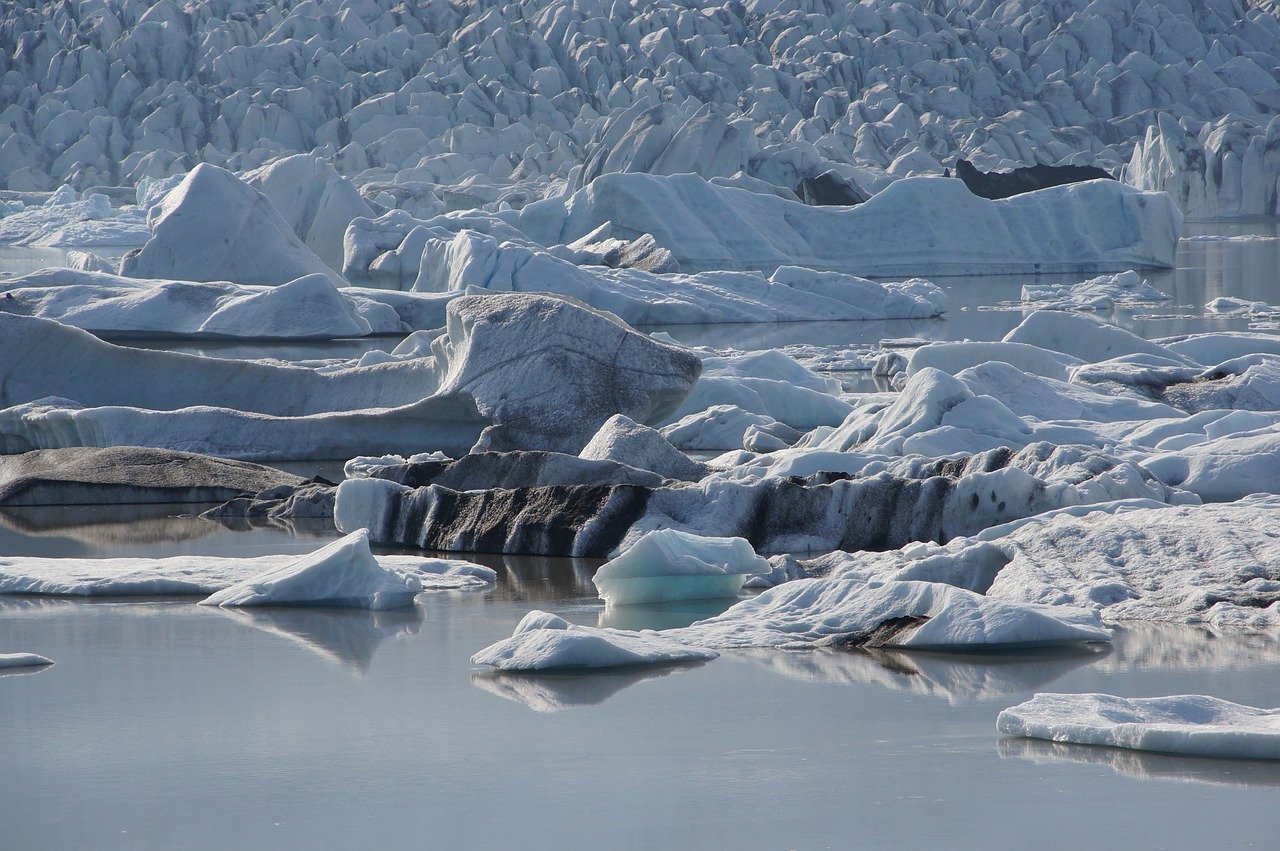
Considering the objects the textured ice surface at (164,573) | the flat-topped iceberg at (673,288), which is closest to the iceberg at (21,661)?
the textured ice surface at (164,573)

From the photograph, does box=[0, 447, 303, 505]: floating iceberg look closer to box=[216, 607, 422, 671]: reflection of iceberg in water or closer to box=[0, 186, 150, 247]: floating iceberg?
box=[216, 607, 422, 671]: reflection of iceberg in water

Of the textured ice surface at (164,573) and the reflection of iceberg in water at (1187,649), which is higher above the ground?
the textured ice surface at (164,573)

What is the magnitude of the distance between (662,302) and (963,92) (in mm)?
34850

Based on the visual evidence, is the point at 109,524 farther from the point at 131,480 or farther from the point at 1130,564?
the point at 1130,564

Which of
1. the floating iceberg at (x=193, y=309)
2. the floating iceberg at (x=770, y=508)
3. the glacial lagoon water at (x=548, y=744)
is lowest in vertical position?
the glacial lagoon water at (x=548, y=744)

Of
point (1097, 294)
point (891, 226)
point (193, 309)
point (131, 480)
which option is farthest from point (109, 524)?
point (891, 226)

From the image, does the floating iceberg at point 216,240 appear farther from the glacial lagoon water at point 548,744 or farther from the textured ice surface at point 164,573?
the glacial lagoon water at point 548,744

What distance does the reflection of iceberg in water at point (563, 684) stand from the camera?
2961 mm

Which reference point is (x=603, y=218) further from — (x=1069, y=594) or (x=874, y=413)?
(x=1069, y=594)

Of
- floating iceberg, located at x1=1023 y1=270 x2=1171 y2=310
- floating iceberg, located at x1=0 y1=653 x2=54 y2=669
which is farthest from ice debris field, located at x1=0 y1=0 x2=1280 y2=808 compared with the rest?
floating iceberg, located at x1=1023 y1=270 x2=1171 y2=310

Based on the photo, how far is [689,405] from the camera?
8344mm

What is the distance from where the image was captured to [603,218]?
2091 cm

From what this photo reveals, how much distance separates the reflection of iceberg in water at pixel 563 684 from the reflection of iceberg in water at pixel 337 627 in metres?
0.34

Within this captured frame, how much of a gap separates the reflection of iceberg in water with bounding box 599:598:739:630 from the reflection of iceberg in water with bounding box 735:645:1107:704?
0.37m
